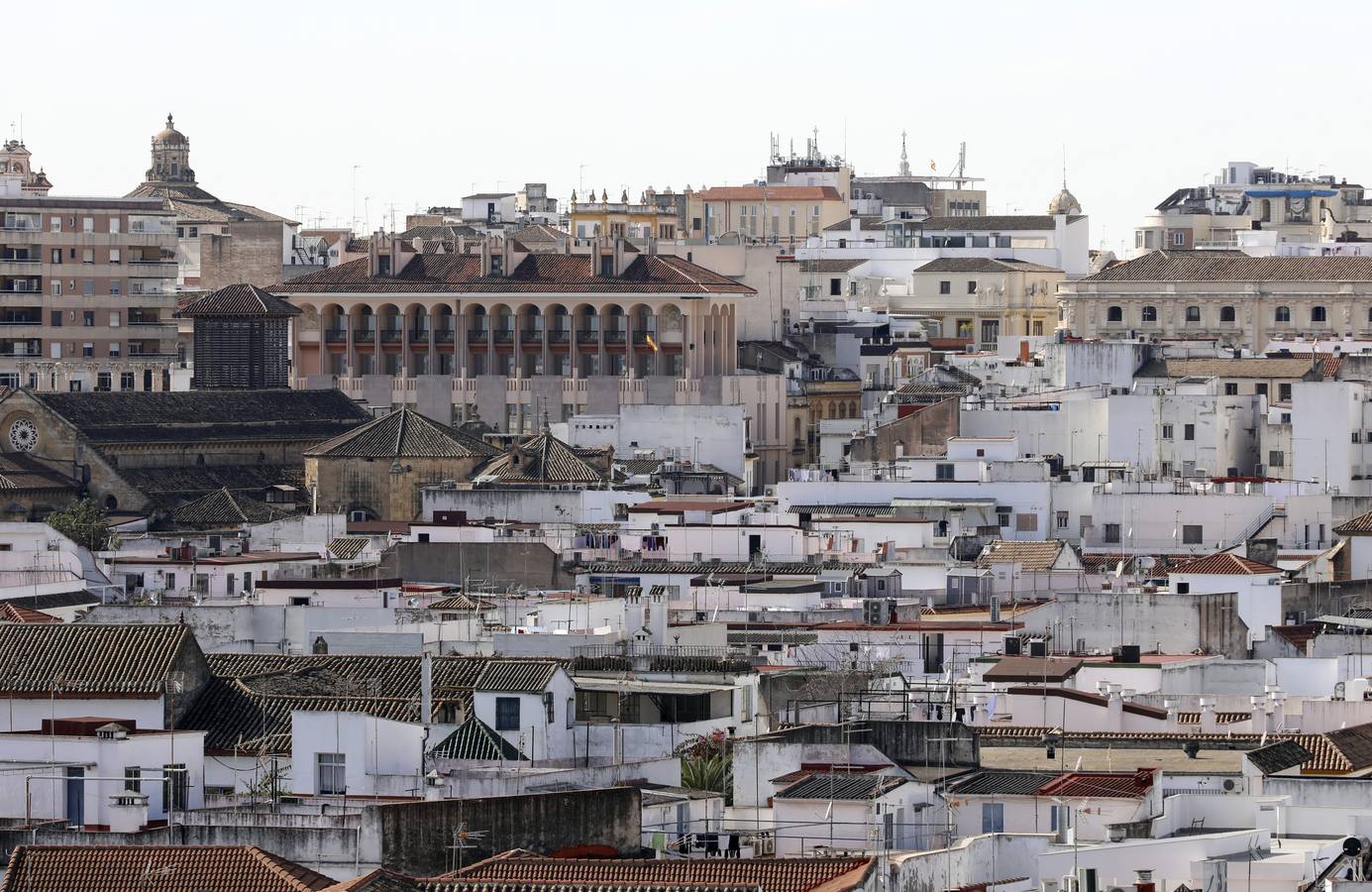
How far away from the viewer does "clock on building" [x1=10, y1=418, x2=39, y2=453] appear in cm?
9431

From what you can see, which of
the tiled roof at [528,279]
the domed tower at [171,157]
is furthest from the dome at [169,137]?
the tiled roof at [528,279]

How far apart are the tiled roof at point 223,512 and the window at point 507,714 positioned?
38.3 meters

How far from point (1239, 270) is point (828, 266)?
17077 mm

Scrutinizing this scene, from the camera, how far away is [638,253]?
11625 centimetres

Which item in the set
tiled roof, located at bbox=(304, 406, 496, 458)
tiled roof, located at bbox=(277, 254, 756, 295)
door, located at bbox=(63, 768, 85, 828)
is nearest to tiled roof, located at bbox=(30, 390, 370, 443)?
tiled roof, located at bbox=(304, 406, 496, 458)

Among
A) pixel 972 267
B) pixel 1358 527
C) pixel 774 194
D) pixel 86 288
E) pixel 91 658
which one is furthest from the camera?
pixel 774 194

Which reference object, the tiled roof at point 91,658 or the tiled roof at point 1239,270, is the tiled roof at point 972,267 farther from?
the tiled roof at point 91,658

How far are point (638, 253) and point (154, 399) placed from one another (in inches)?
839

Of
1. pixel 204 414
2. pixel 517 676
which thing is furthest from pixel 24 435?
pixel 517 676

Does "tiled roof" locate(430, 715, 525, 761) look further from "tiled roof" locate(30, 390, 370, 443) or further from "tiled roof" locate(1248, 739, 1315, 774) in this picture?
"tiled roof" locate(30, 390, 370, 443)

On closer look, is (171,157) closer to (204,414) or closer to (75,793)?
(204,414)

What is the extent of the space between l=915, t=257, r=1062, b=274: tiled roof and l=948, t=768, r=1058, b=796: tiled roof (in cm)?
10258

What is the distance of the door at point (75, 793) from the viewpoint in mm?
40625

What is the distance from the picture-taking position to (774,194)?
170125 millimetres
